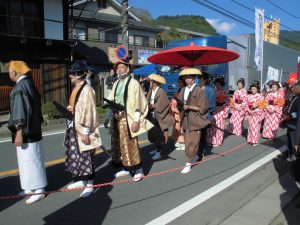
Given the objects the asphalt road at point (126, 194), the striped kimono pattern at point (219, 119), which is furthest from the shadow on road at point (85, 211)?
the striped kimono pattern at point (219, 119)

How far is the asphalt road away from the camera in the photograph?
147 inches

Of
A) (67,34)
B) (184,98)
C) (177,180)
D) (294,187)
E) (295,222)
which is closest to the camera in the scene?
(295,222)

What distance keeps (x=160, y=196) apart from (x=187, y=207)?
51 cm

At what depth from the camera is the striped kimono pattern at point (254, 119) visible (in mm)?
7809

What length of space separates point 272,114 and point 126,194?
17.4 ft

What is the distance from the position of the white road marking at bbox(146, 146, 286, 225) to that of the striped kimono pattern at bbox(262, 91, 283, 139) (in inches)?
87.4

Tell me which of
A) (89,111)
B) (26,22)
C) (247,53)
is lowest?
(89,111)

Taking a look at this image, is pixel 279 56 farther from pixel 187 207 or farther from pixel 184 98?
pixel 187 207

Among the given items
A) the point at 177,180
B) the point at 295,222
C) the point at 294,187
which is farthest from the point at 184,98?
the point at 295,222

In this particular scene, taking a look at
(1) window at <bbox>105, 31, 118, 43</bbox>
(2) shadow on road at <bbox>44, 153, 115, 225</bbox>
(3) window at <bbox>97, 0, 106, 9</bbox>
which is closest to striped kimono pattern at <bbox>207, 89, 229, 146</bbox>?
(2) shadow on road at <bbox>44, 153, 115, 225</bbox>

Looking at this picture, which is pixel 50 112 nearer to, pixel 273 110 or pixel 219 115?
pixel 219 115

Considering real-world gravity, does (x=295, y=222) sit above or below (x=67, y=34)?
below

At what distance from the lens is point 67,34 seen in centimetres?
1672

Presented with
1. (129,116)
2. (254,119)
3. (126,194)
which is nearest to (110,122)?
(129,116)
